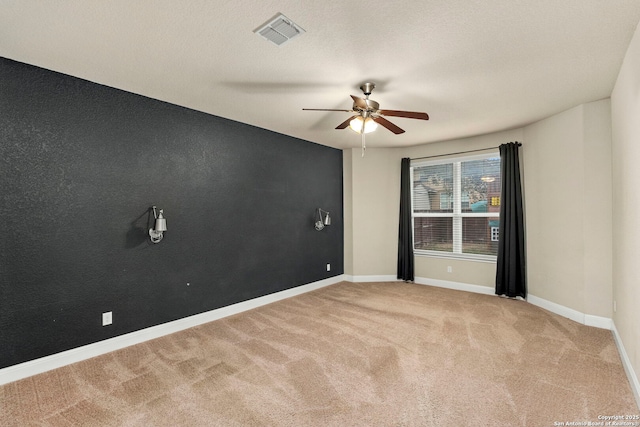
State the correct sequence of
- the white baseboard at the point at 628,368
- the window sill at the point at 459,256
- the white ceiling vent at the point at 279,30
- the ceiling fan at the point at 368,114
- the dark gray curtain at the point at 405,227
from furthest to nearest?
the dark gray curtain at the point at 405,227 → the window sill at the point at 459,256 → the ceiling fan at the point at 368,114 → the white baseboard at the point at 628,368 → the white ceiling vent at the point at 279,30

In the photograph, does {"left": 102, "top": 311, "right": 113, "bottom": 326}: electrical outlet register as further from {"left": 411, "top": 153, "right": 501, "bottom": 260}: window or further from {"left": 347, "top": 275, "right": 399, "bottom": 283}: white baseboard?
{"left": 411, "top": 153, "right": 501, "bottom": 260}: window

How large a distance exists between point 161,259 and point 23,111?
176cm

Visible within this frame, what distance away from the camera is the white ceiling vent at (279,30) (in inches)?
81.7

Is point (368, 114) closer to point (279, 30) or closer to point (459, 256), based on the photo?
point (279, 30)

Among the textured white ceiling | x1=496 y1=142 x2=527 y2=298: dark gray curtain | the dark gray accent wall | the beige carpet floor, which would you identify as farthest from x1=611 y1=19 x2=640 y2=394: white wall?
the dark gray accent wall

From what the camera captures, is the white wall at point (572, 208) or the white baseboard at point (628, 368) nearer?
the white baseboard at point (628, 368)

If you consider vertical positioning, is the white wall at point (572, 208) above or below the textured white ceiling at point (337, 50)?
below

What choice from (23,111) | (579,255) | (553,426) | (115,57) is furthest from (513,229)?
(23,111)

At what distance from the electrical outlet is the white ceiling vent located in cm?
290

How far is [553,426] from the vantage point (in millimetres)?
1953

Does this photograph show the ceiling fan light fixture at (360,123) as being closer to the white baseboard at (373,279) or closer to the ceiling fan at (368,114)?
the ceiling fan at (368,114)

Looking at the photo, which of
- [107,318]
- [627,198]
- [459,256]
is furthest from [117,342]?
[459,256]

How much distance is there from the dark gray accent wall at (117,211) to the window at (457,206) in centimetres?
273

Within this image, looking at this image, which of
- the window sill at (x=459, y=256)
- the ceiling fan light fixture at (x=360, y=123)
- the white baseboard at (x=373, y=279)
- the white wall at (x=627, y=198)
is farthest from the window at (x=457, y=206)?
the ceiling fan light fixture at (x=360, y=123)
